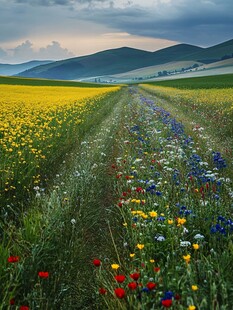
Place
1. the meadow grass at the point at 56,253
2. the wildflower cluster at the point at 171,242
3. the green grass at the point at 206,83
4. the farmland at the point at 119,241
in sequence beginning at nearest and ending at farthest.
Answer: the wildflower cluster at the point at 171,242 → the farmland at the point at 119,241 → the meadow grass at the point at 56,253 → the green grass at the point at 206,83

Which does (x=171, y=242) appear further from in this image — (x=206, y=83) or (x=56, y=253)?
(x=206, y=83)

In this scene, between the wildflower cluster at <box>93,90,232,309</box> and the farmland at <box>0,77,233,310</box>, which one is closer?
the wildflower cluster at <box>93,90,232,309</box>

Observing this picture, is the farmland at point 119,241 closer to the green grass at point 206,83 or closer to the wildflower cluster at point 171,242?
the wildflower cluster at point 171,242

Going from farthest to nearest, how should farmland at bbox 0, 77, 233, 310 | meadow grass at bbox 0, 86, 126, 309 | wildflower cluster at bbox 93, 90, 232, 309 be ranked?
meadow grass at bbox 0, 86, 126, 309 → farmland at bbox 0, 77, 233, 310 → wildflower cluster at bbox 93, 90, 232, 309

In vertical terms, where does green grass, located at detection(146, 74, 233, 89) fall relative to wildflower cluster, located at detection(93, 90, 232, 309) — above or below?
below

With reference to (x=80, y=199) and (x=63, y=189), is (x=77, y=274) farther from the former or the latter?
(x=63, y=189)

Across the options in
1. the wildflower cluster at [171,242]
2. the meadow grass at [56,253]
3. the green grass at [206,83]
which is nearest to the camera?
the wildflower cluster at [171,242]

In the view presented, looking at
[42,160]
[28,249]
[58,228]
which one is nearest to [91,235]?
[58,228]

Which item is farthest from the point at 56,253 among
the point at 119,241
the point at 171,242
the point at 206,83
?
the point at 206,83

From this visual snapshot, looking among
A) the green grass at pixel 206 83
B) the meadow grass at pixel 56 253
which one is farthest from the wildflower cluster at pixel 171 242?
the green grass at pixel 206 83

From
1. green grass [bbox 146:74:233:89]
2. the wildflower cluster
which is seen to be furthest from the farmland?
green grass [bbox 146:74:233:89]

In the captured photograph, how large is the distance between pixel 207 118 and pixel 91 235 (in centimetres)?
1293

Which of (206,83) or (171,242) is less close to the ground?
(171,242)

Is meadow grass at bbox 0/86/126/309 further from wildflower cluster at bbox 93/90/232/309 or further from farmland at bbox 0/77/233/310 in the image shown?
wildflower cluster at bbox 93/90/232/309
